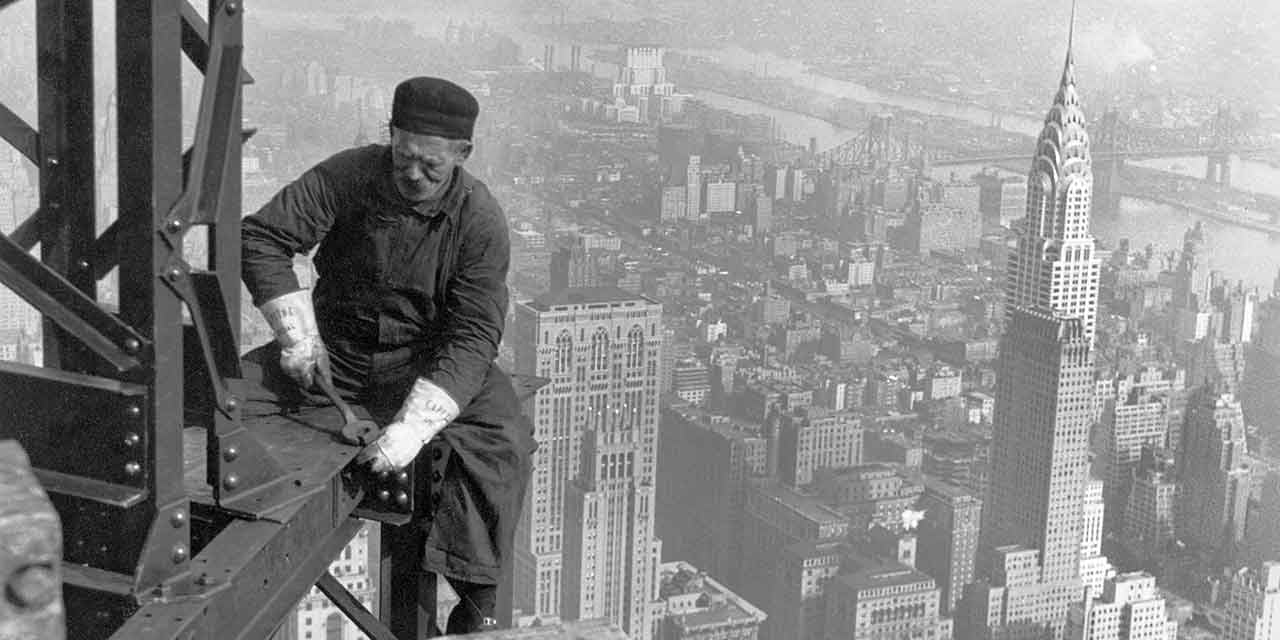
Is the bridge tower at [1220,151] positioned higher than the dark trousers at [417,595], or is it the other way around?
the dark trousers at [417,595]

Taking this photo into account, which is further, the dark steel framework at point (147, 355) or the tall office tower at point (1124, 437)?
the tall office tower at point (1124, 437)

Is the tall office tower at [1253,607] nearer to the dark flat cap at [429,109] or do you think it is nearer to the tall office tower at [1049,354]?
the tall office tower at [1049,354]

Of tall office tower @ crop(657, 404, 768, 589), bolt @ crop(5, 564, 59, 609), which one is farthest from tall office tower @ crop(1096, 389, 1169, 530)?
bolt @ crop(5, 564, 59, 609)

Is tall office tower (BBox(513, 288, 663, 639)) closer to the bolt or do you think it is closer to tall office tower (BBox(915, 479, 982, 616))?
tall office tower (BBox(915, 479, 982, 616))

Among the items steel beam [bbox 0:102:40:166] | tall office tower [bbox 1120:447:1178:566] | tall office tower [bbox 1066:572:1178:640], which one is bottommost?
tall office tower [bbox 1066:572:1178:640]

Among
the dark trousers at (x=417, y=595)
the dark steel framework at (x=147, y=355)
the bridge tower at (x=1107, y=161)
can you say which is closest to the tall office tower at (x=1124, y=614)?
the bridge tower at (x=1107, y=161)
